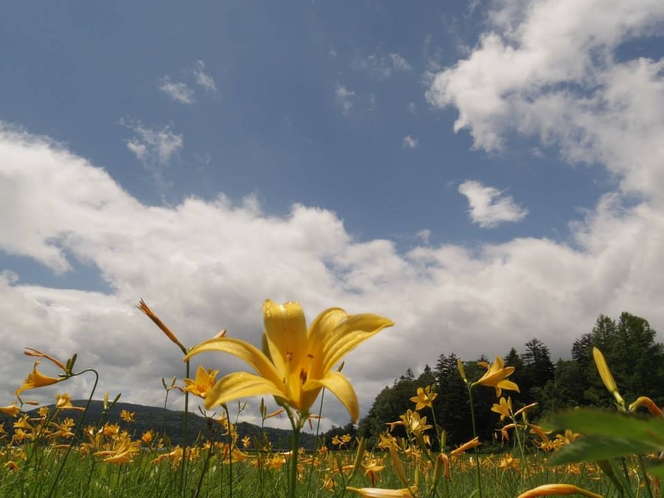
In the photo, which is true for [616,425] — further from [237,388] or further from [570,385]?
[570,385]

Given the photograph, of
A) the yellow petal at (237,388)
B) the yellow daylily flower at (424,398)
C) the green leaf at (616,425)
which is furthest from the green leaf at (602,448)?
the yellow daylily flower at (424,398)

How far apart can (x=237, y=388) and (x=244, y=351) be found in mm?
149

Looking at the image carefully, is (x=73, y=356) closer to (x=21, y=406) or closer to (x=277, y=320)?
(x=277, y=320)

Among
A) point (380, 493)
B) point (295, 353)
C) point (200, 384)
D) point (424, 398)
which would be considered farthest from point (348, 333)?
point (424, 398)

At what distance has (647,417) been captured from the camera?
38 cm

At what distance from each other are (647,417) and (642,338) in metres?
56.3

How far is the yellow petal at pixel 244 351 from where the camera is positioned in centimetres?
117

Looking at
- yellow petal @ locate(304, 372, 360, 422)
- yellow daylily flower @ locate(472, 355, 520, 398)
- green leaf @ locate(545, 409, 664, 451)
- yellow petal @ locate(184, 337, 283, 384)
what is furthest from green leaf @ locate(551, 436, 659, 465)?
yellow daylily flower @ locate(472, 355, 520, 398)

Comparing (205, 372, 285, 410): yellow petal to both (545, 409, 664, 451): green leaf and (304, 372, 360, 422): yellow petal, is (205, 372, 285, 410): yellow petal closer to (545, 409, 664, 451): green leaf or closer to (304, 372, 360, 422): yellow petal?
(304, 372, 360, 422): yellow petal

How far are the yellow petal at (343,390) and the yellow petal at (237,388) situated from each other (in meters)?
0.12

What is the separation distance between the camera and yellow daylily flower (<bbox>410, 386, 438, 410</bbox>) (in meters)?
3.70

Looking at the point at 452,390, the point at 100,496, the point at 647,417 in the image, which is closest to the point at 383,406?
the point at 452,390

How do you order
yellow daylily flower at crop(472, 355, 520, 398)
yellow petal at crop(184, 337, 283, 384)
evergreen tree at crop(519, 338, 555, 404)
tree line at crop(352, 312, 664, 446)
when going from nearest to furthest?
1. yellow petal at crop(184, 337, 283, 384)
2. yellow daylily flower at crop(472, 355, 520, 398)
3. tree line at crop(352, 312, 664, 446)
4. evergreen tree at crop(519, 338, 555, 404)

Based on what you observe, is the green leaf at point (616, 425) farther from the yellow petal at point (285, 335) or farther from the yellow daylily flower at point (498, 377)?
the yellow daylily flower at point (498, 377)
